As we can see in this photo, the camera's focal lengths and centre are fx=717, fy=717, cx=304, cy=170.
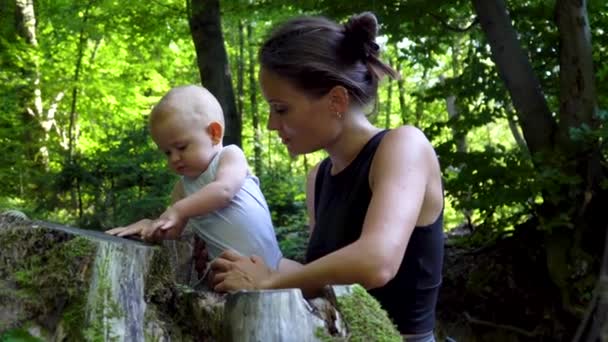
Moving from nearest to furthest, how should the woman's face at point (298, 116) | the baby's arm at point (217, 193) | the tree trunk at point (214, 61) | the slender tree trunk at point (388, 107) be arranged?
the woman's face at point (298, 116) < the baby's arm at point (217, 193) < the tree trunk at point (214, 61) < the slender tree trunk at point (388, 107)

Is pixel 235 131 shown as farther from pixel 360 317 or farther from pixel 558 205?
pixel 360 317

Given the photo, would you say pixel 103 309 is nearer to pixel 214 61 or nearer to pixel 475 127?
pixel 475 127

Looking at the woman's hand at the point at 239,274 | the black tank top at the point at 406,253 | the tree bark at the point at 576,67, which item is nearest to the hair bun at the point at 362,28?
the black tank top at the point at 406,253

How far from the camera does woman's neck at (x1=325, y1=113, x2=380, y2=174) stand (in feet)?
7.03

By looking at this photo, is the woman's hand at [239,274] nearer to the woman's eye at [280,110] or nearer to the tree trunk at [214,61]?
the woman's eye at [280,110]

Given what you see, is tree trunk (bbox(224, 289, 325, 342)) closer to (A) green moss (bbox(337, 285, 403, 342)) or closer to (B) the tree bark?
(A) green moss (bbox(337, 285, 403, 342))

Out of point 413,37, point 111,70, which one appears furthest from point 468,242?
point 111,70

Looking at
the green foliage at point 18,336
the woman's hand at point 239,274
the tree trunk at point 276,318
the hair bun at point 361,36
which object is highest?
the hair bun at point 361,36

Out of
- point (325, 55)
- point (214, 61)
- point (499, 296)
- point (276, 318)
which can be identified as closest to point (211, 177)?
point (325, 55)

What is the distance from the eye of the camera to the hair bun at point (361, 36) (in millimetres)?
2100

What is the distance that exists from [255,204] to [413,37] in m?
3.90

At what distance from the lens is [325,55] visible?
204 centimetres

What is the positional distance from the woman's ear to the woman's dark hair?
15 millimetres

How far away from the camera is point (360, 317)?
1617 millimetres
